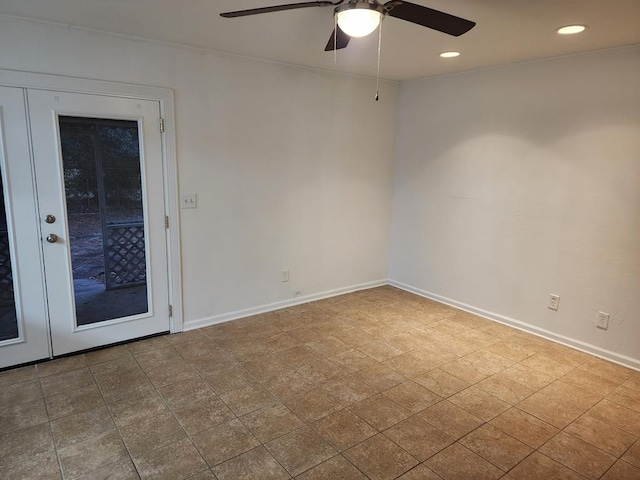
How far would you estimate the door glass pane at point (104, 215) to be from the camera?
289cm

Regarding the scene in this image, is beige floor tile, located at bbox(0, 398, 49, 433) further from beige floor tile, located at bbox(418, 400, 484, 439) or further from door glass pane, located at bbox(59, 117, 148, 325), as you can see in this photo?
beige floor tile, located at bbox(418, 400, 484, 439)

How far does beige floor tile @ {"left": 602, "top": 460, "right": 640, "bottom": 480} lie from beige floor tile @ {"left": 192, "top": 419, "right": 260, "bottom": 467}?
1.77m

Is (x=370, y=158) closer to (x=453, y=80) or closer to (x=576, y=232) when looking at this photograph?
(x=453, y=80)

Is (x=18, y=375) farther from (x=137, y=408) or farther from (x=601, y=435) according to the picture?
(x=601, y=435)

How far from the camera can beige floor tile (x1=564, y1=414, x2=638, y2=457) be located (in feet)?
7.19

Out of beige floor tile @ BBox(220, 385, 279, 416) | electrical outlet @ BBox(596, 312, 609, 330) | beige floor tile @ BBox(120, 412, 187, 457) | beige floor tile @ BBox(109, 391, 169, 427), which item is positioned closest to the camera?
beige floor tile @ BBox(120, 412, 187, 457)

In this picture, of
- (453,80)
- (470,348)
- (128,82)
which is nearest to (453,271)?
(470,348)

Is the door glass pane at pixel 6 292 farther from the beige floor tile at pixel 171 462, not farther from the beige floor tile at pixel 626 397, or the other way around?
the beige floor tile at pixel 626 397

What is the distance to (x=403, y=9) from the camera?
182 centimetres

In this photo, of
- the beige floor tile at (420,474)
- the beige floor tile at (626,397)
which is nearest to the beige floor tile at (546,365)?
the beige floor tile at (626,397)

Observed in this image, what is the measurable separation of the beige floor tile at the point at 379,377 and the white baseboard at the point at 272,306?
139cm


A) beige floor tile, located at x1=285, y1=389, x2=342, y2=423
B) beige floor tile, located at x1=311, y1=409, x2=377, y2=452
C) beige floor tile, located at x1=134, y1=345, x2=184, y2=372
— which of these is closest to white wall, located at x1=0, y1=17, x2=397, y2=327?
beige floor tile, located at x1=134, y1=345, x2=184, y2=372

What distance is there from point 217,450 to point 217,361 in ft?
3.19

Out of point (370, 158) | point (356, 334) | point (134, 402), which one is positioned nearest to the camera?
point (134, 402)
